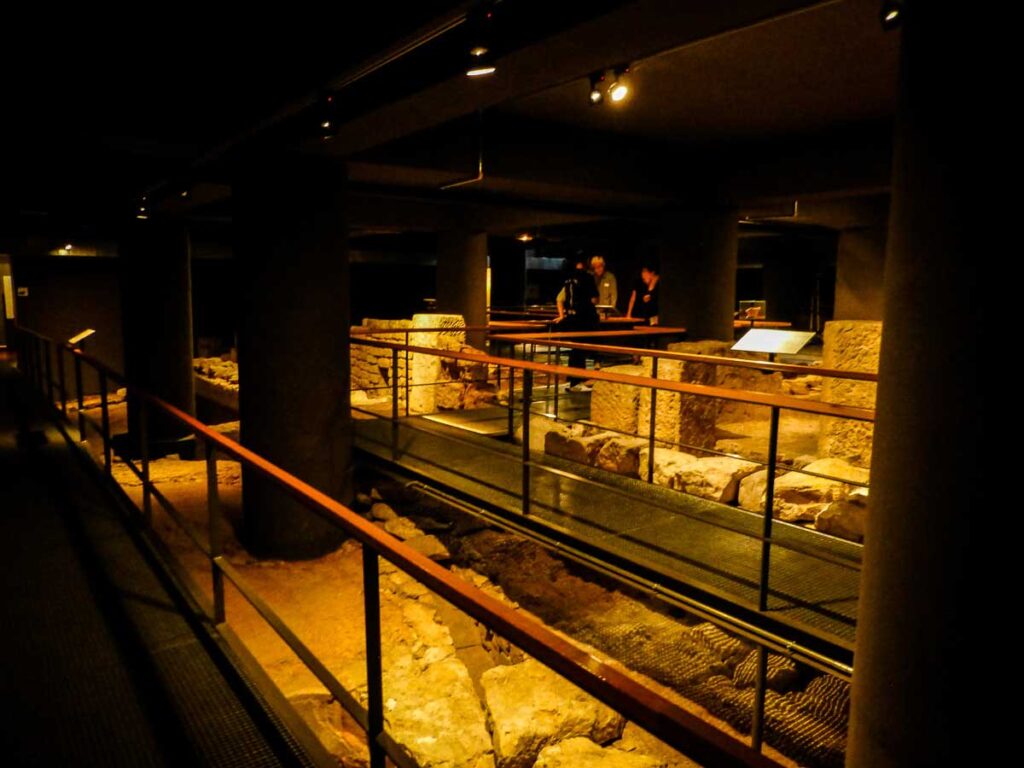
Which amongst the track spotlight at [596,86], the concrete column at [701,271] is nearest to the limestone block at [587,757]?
the track spotlight at [596,86]

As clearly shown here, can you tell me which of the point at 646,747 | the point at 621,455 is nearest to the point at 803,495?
the point at 621,455

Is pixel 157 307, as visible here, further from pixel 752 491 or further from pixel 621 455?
pixel 752 491

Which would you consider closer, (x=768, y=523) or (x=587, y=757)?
(x=587, y=757)

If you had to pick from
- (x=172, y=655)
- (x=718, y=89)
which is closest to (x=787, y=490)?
(x=718, y=89)

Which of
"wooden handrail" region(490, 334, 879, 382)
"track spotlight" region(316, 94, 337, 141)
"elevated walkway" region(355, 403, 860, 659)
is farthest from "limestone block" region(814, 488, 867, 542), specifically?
"track spotlight" region(316, 94, 337, 141)

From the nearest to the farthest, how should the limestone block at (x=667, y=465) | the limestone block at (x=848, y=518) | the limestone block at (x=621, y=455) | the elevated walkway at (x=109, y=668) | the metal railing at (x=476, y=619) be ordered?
the metal railing at (x=476, y=619)
the elevated walkway at (x=109, y=668)
the limestone block at (x=848, y=518)
the limestone block at (x=667, y=465)
the limestone block at (x=621, y=455)

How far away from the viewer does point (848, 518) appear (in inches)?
170

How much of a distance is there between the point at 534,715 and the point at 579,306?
661 cm

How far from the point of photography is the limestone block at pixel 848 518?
4.25 m

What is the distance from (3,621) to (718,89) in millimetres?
5759

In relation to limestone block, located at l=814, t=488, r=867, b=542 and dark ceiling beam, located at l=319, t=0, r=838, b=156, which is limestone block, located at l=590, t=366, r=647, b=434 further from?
dark ceiling beam, located at l=319, t=0, r=838, b=156

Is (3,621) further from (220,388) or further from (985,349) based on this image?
(220,388)

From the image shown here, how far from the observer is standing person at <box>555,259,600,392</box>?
9.44 m

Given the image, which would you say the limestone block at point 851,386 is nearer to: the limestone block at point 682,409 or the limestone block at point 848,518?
the limestone block at point 682,409
